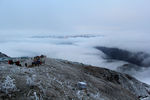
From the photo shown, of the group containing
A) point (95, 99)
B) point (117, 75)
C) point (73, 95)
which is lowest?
point (117, 75)

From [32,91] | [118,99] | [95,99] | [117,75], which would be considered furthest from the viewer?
[117,75]

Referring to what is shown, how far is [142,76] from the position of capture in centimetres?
18700

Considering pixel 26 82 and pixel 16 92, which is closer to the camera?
pixel 16 92

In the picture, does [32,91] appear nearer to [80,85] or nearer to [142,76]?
[80,85]

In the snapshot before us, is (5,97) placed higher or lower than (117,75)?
higher

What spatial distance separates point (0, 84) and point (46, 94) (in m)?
3.96

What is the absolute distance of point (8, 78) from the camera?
13578 millimetres

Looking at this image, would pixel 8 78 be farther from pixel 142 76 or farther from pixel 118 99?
pixel 142 76

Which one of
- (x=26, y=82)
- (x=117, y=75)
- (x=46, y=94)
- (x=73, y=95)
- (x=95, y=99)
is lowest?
(x=117, y=75)

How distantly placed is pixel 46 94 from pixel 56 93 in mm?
1284

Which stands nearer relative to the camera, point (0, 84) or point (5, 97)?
point (5, 97)

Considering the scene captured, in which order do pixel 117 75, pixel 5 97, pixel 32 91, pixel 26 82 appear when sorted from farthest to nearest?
pixel 117 75 → pixel 26 82 → pixel 32 91 → pixel 5 97

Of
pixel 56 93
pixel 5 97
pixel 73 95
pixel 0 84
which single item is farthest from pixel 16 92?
pixel 73 95

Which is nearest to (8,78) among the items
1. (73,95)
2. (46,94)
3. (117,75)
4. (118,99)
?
(46,94)
